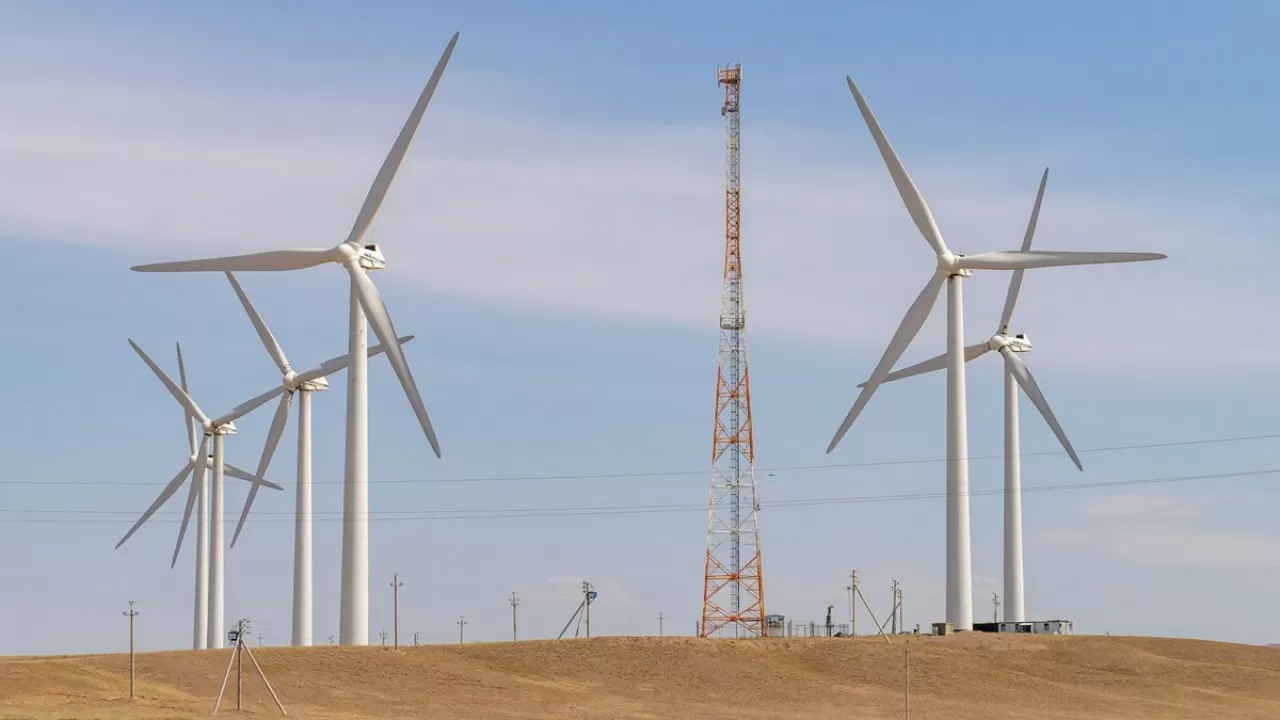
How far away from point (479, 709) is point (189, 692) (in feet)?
50.6

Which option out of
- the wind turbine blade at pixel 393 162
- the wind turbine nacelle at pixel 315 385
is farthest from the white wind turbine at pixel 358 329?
the wind turbine nacelle at pixel 315 385

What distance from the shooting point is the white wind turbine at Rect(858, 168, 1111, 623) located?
14750 cm

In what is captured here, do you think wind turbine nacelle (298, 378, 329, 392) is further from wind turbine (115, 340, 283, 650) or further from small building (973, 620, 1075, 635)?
small building (973, 620, 1075, 635)

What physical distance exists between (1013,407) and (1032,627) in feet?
57.2

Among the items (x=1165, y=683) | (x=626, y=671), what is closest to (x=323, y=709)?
(x=626, y=671)

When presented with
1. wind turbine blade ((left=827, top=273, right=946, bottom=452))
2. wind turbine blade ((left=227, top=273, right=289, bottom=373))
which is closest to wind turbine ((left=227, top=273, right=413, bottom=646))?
wind turbine blade ((left=227, top=273, right=289, bottom=373))

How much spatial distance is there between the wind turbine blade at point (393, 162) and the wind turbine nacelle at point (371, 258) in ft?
3.06

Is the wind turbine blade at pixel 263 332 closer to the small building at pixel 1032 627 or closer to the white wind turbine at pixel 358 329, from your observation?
the white wind turbine at pixel 358 329

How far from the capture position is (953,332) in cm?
14125

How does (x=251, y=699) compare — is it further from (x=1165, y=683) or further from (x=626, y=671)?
(x=1165, y=683)

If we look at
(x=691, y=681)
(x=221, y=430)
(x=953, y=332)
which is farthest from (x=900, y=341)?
(x=221, y=430)

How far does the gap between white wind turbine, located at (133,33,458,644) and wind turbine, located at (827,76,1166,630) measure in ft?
111

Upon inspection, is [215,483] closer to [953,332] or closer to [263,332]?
[263,332]

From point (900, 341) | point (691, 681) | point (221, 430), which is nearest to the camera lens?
point (691, 681)
